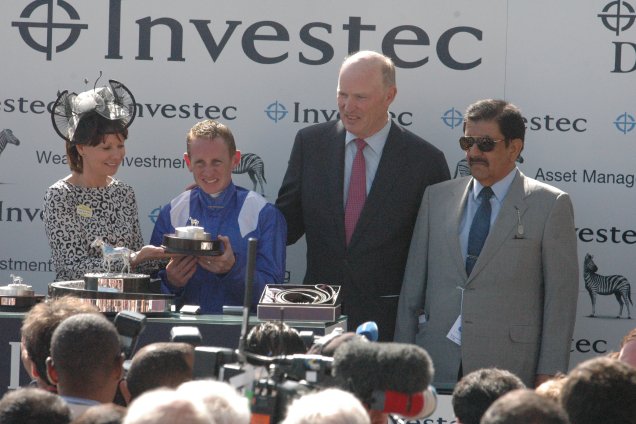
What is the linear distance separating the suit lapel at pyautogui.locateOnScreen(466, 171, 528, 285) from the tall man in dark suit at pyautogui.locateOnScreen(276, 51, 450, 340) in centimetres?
54

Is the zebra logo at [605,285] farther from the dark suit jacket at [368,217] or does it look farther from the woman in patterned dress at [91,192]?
the woman in patterned dress at [91,192]

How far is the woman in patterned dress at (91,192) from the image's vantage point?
20.2 ft

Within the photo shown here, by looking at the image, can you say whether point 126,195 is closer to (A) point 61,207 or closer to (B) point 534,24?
(A) point 61,207

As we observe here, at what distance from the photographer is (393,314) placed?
661 cm

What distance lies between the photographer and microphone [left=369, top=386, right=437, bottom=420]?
10.8 feet

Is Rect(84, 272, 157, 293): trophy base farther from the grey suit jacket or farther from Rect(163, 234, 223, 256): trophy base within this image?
the grey suit jacket

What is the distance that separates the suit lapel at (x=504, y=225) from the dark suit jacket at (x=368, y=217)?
540mm

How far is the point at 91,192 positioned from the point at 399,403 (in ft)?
11.0

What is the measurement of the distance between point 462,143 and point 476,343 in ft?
3.38

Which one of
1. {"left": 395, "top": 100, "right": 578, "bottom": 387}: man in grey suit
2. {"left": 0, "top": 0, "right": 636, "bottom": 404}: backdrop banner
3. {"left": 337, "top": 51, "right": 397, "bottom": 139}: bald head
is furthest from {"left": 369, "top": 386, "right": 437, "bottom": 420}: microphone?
{"left": 0, "top": 0, "right": 636, "bottom": 404}: backdrop banner

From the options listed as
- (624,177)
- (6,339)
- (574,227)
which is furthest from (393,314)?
(6,339)

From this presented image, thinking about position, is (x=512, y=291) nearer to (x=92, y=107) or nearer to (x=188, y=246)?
(x=188, y=246)

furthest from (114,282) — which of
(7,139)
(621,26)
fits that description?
(621,26)

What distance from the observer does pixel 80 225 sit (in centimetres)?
620
